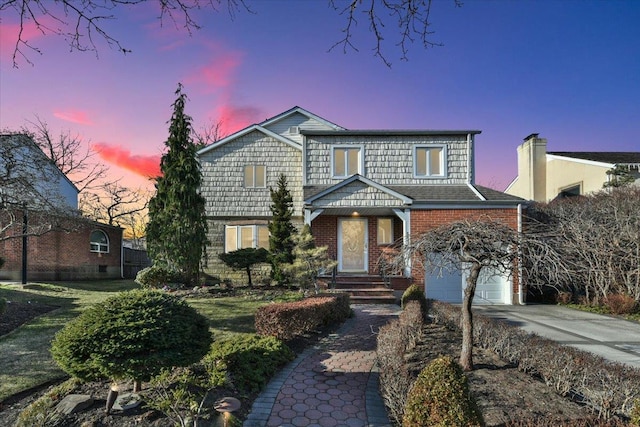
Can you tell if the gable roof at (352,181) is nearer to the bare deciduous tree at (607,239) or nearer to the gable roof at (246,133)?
the gable roof at (246,133)

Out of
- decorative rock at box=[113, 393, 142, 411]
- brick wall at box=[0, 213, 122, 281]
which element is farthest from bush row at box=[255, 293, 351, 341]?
brick wall at box=[0, 213, 122, 281]

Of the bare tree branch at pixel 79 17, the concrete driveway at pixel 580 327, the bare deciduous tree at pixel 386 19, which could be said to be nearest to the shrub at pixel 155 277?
the bare tree branch at pixel 79 17

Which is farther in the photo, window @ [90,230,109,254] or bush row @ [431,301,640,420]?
window @ [90,230,109,254]

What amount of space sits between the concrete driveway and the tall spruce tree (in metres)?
10.6

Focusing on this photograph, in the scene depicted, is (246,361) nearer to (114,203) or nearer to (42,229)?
(42,229)

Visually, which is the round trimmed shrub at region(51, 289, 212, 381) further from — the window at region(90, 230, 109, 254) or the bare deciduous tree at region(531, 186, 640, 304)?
the window at region(90, 230, 109, 254)

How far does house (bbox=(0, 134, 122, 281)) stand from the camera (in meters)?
9.50

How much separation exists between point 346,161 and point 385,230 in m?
3.56

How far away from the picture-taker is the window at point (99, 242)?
63.3 ft

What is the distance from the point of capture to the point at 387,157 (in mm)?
15523

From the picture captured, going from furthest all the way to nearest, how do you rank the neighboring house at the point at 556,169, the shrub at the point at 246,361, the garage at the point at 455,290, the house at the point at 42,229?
the neighboring house at the point at 556,169
the garage at the point at 455,290
the house at the point at 42,229
the shrub at the point at 246,361

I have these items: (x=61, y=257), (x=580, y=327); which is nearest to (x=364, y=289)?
(x=580, y=327)

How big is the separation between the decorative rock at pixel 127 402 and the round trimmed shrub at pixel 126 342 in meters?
0.22

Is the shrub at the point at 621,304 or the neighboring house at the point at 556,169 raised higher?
the neighboring house at the point at 556,169
